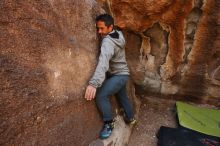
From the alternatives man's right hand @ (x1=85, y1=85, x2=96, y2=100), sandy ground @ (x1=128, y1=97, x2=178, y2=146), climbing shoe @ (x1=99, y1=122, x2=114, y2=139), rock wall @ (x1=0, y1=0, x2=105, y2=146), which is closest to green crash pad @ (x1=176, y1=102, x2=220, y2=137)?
sandy ground @ (x1=128, y1=97, x2=178, y2=146)

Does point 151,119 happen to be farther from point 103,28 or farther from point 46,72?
point 46,72

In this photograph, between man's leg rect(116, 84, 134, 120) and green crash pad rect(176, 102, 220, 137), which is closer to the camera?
man's leg rect(116, 84, 134, 120)

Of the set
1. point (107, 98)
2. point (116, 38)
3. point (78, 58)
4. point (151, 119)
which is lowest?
point (151, 119)

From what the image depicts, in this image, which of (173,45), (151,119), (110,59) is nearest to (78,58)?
(110,59)

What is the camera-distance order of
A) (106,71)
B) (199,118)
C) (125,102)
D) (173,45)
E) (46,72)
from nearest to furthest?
(46,72) → (106,71) → (125,102) → (173,45) → (199,118)

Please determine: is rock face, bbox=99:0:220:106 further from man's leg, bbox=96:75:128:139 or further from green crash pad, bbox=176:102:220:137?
man's leg, bbox=96:75:128:139

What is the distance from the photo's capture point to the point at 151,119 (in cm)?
311

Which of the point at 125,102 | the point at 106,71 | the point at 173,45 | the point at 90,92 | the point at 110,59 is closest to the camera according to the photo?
the point at 90,92

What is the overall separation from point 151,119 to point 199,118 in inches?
20.0

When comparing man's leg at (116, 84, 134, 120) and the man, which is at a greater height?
the man

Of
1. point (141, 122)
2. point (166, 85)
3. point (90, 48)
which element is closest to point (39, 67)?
point (90, 48)

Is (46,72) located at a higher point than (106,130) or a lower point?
higher

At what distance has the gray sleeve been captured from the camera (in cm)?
204

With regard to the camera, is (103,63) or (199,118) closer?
(103,63)
